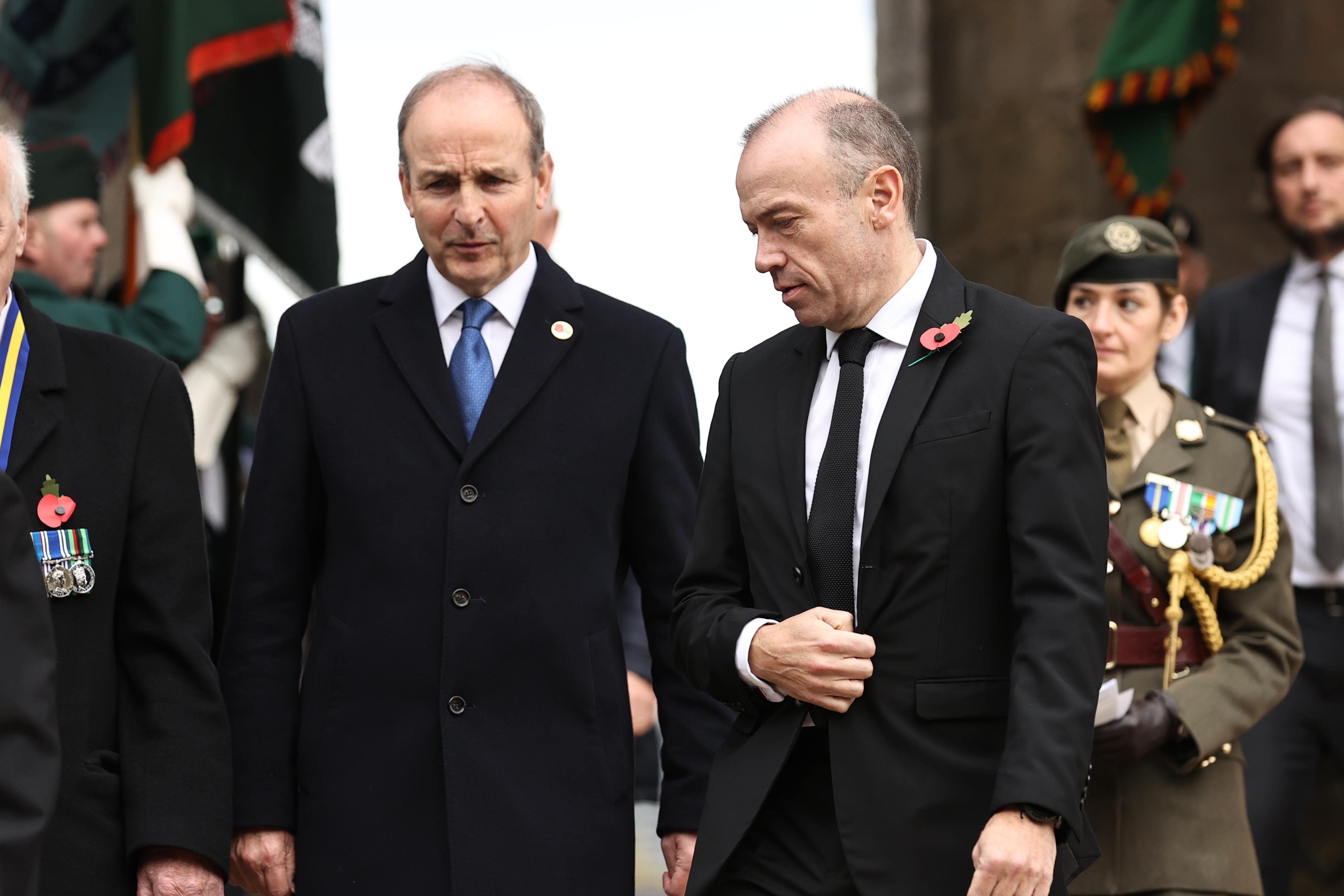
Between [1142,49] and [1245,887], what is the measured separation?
3610mm

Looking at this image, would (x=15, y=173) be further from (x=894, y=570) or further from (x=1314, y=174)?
(x=1314, y=174)

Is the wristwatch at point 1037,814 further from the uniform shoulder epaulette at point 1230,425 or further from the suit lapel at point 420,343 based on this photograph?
the uniform shoulder epaulette at point 1230,425

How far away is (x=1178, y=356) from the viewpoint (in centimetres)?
624

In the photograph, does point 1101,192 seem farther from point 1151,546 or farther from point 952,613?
point 952,613

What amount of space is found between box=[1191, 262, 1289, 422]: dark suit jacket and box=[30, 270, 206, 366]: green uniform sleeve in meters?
3.04

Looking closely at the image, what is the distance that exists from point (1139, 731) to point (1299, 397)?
1905mm

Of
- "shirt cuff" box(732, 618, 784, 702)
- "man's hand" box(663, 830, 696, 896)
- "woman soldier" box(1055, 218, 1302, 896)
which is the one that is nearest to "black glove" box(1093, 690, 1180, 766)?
"woman soldier" box(1055, 218, 1302, 896)

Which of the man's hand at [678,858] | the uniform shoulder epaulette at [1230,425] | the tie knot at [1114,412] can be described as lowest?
the man's hand at [678,858]

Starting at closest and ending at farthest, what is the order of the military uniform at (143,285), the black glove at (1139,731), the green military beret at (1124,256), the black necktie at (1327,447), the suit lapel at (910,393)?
the suit lapel at (910,393) < the black glove at (1139,731) < the green military beret at (1124,256) < the black necktie at (1327,447) < the military uniform at (143,285)

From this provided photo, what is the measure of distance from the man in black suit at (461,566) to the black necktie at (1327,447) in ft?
7.62

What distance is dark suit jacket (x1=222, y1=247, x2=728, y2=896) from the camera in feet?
12.3

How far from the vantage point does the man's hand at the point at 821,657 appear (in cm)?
309

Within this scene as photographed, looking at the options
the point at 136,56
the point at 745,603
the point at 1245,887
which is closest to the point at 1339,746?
the point at 1245,887

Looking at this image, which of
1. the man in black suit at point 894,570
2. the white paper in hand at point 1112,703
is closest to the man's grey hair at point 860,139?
the man in black suit at point 894,570
